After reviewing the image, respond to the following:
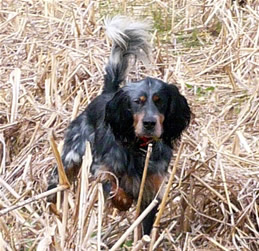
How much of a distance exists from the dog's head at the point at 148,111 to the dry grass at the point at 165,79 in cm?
28

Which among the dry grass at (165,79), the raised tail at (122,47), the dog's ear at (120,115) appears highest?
the raised tail at (122,47)

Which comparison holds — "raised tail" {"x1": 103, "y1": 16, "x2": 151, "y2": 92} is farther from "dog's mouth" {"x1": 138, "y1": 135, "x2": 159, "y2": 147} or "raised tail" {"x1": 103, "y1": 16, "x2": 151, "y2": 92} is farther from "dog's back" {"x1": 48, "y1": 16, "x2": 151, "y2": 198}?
"dog's mouth" {"x1": 138, "y1": 135, "x2": 159, "y2": 147}

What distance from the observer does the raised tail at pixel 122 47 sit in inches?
197

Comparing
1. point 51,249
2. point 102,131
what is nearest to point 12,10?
point 102,131

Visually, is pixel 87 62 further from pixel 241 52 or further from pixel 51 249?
pixel 51 249

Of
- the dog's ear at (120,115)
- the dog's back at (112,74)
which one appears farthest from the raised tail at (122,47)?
the dog's ear at (120,115)

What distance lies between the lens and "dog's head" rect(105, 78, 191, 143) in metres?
4.21

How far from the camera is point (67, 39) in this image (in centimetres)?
682

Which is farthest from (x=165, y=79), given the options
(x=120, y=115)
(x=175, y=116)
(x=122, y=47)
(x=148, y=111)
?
(x=148, y=111)

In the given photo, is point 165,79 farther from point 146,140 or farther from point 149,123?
point 149,123

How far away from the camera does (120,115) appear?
4.46m

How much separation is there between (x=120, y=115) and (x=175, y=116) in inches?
11.8

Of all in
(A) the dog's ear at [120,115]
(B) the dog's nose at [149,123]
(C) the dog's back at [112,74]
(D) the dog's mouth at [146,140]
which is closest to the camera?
(B) the dog's nose at [149,123]

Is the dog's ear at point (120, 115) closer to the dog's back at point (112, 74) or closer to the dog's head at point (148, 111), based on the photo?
the dog's head at point (148, 111)
